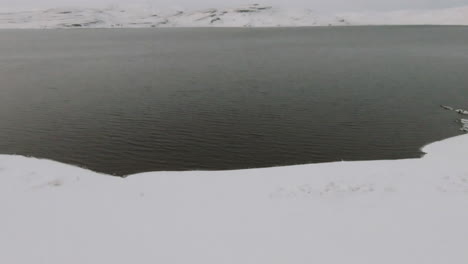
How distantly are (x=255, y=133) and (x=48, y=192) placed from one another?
75.8 ft

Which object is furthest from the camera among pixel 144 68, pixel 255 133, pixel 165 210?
pixel 144 68

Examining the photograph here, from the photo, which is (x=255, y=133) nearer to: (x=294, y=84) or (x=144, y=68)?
(x=294, y=84)

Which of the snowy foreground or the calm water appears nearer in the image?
the snowy foreground

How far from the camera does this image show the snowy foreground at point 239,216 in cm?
1408

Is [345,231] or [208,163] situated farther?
[208,163]

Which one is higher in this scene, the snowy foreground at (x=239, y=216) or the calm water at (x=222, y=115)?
the calm water at (x=222, y=115)

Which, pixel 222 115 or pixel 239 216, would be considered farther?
pixel 222 115

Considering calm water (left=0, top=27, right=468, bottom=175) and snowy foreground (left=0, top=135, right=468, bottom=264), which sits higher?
calm water (left=0, top=27, right=468, bottom=175)

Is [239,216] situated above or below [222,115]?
below

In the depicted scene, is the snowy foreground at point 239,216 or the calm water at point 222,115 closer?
the snowy foreground at point 239,216

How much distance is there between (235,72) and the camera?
79.8 m

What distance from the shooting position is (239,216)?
1733 cm

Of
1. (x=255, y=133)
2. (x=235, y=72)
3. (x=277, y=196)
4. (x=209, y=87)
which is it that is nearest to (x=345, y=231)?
(x=277, y=196)

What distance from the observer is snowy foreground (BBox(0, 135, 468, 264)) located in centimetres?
1408
